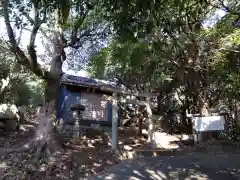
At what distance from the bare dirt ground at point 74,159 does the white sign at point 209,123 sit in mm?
592

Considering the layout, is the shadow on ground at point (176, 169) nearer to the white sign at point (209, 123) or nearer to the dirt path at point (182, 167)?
the dirt path at point (182, 167)

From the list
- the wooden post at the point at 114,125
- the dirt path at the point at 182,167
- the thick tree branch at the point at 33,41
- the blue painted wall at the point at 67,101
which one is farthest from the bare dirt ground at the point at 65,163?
the blue painted wall at the point at 67,101

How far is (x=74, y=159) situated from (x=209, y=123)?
5.81 metres

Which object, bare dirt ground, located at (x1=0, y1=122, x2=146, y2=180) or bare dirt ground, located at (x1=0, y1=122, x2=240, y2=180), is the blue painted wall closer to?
bare dirt ground, located at (x1=0, y1=122, x2=240, y2=180)

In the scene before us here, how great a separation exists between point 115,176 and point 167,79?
678 centimetres

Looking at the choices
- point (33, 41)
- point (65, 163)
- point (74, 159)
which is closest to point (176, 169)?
point (74, 159)

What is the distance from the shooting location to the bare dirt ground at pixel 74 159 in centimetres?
833

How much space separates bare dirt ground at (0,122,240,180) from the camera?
27.3 ft

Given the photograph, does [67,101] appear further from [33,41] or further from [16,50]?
[33,41]

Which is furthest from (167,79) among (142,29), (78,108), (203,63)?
(142,29)

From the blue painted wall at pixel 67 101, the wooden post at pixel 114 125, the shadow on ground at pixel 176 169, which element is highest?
the blue painted wall at pixel 67 101

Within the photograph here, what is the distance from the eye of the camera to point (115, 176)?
8.26m

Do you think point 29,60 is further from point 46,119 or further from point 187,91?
point 187,91

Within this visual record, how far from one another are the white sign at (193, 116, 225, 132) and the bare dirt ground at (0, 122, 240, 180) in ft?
1.94
